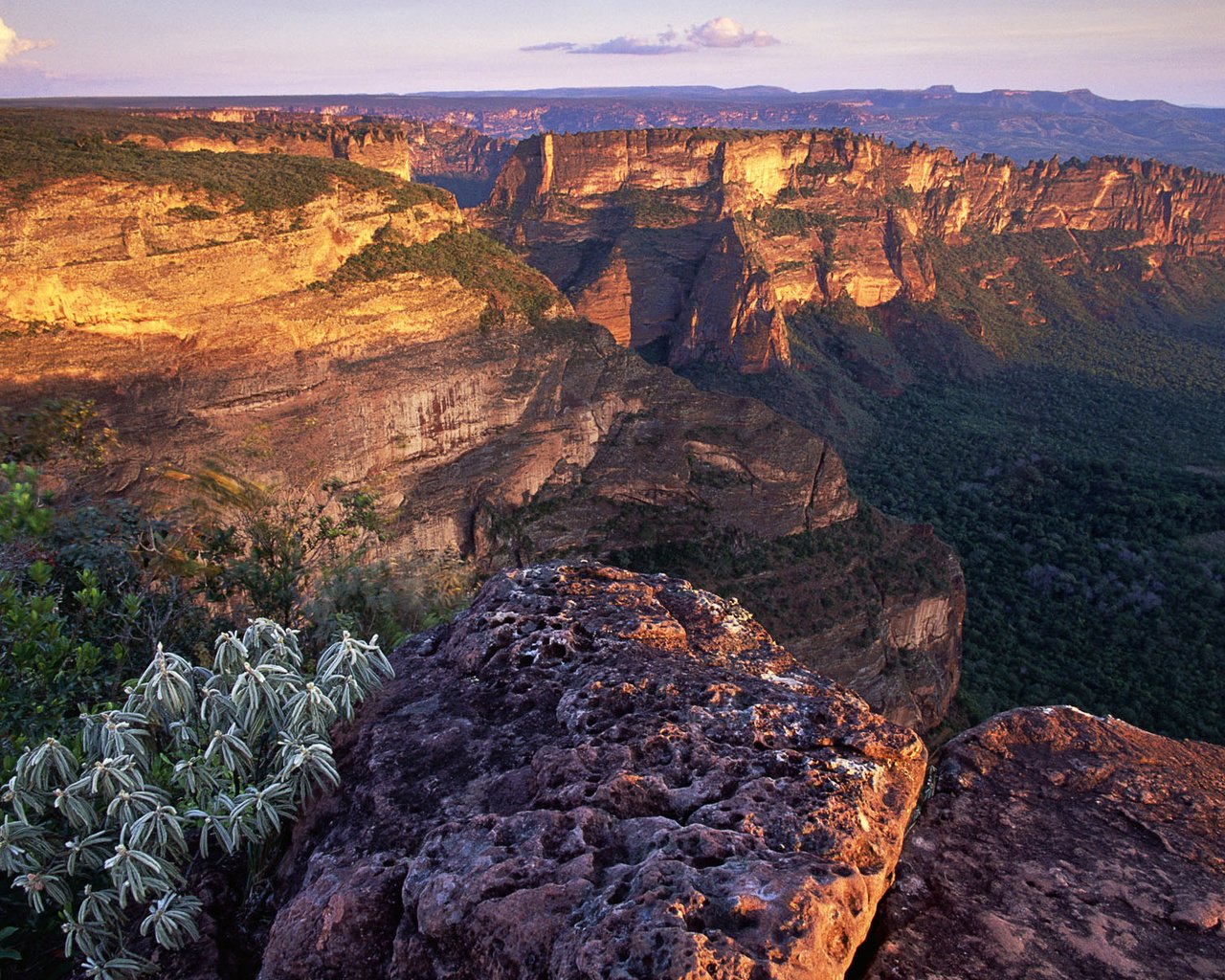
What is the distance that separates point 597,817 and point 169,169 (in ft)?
101

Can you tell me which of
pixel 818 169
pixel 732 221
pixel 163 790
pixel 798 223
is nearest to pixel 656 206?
pixel 732 221

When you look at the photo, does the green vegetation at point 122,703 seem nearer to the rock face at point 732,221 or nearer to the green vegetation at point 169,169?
the green vegetation at point 169,169

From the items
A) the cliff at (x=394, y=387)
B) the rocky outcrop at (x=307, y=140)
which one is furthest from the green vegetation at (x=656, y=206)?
the cliff at (x=394, y=387)

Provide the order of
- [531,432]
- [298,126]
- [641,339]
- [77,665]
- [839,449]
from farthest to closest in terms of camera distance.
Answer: [298,126] < [641,339] < [839,449] < [531,432] < [77,665]

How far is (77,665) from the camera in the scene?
5887mm

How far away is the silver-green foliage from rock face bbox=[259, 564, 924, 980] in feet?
1.14

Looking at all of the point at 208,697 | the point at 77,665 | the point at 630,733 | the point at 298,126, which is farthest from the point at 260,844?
the point at 298,126

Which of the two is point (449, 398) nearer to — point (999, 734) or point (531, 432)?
point (531, 432)

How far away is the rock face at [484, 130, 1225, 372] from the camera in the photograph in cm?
6488

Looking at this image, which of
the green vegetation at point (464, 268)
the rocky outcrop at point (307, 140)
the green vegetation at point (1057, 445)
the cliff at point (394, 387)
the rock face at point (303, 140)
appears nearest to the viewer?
the cliff at point (394, 387)

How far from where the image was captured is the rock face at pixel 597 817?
314 centimetres

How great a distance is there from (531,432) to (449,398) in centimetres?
376

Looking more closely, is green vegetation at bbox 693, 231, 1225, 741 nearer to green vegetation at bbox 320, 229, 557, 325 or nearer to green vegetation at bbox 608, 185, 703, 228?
green vegetation at bbox 608, 185, 703, 228

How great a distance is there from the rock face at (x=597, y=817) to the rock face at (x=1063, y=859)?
409 millimetres
